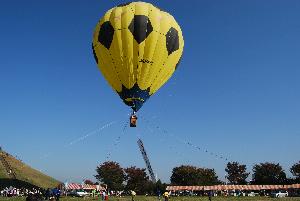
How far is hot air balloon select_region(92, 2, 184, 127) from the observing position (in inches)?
1265

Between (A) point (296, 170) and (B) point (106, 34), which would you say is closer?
(B) point (106, 34)

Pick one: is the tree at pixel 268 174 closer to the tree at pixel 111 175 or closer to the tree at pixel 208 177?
the tree at pixel 208 177

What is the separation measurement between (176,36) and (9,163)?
109091mm

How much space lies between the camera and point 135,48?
32094 millimetres

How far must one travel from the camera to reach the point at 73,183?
90.5 meters

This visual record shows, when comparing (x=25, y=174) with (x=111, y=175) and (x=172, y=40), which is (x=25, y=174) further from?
(x=172, y=40)

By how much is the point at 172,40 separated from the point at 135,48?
11.9 feet

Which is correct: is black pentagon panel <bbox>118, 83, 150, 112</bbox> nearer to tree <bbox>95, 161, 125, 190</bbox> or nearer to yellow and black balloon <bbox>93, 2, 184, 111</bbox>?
yellow and black balloon <bbox>93, 2, 184, 111</bbox>

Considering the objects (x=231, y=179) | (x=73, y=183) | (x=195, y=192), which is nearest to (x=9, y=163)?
(x=73, y=183)

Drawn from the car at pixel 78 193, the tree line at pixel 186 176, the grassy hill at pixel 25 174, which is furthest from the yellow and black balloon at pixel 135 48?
the tree line at pixel 186 176

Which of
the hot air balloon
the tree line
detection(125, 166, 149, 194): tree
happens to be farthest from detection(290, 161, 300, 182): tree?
the hot air balloon

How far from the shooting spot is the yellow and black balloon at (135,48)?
32.1 metres

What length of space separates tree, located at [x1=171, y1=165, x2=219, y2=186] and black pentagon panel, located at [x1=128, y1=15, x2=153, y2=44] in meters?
128

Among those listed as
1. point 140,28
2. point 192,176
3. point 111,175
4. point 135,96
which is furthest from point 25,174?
point 140,28
